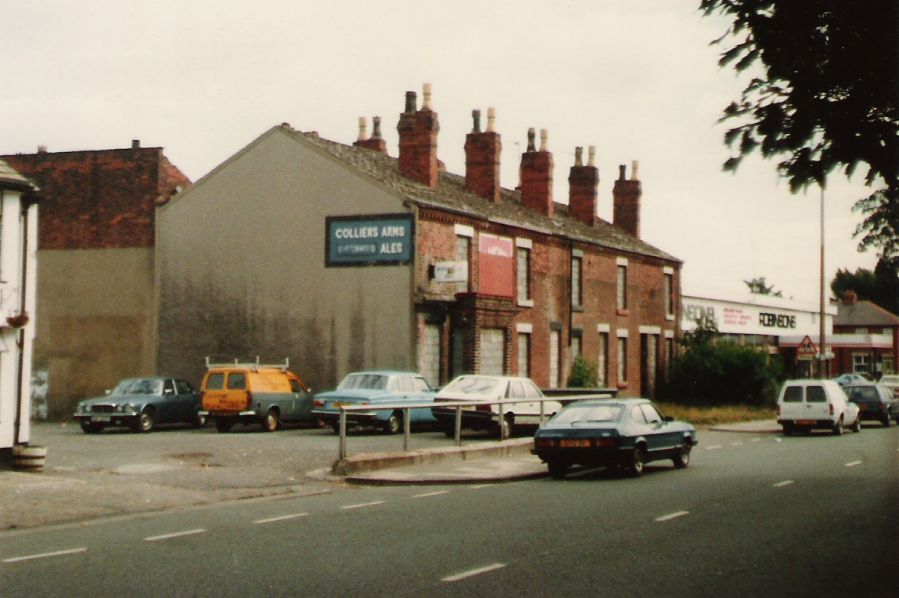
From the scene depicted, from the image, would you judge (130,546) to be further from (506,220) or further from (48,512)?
(506,220)

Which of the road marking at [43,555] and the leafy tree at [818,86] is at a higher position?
the leafy tree at [818,86]

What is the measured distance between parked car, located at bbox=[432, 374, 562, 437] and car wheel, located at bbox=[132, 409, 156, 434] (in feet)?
27.4

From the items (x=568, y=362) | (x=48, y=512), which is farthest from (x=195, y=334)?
(x=48, y=512)

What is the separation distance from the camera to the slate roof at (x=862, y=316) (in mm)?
102625

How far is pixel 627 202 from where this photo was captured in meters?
56.3

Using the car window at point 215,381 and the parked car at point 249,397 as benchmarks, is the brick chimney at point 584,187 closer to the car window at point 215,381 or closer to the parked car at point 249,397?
the parked car at point 249,397

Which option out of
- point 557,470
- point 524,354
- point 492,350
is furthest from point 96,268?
point 557,470

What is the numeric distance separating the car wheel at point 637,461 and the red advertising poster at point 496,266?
1981 centimetres

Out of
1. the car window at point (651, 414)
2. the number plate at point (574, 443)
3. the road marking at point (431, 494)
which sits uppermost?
the car window at point (651, 414)

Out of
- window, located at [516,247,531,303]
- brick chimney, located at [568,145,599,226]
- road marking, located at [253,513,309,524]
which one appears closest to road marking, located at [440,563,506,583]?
road marking, located at [253,513,309,524]

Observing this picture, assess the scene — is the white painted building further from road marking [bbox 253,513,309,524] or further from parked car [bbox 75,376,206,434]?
parked car [bbox 75,376,206,434]

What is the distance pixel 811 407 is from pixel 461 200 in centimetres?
1372

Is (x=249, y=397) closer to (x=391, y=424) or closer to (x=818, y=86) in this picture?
(x=391, y=424)

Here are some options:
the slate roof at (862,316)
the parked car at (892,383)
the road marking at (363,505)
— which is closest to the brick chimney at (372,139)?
the parked car at (892,383)
